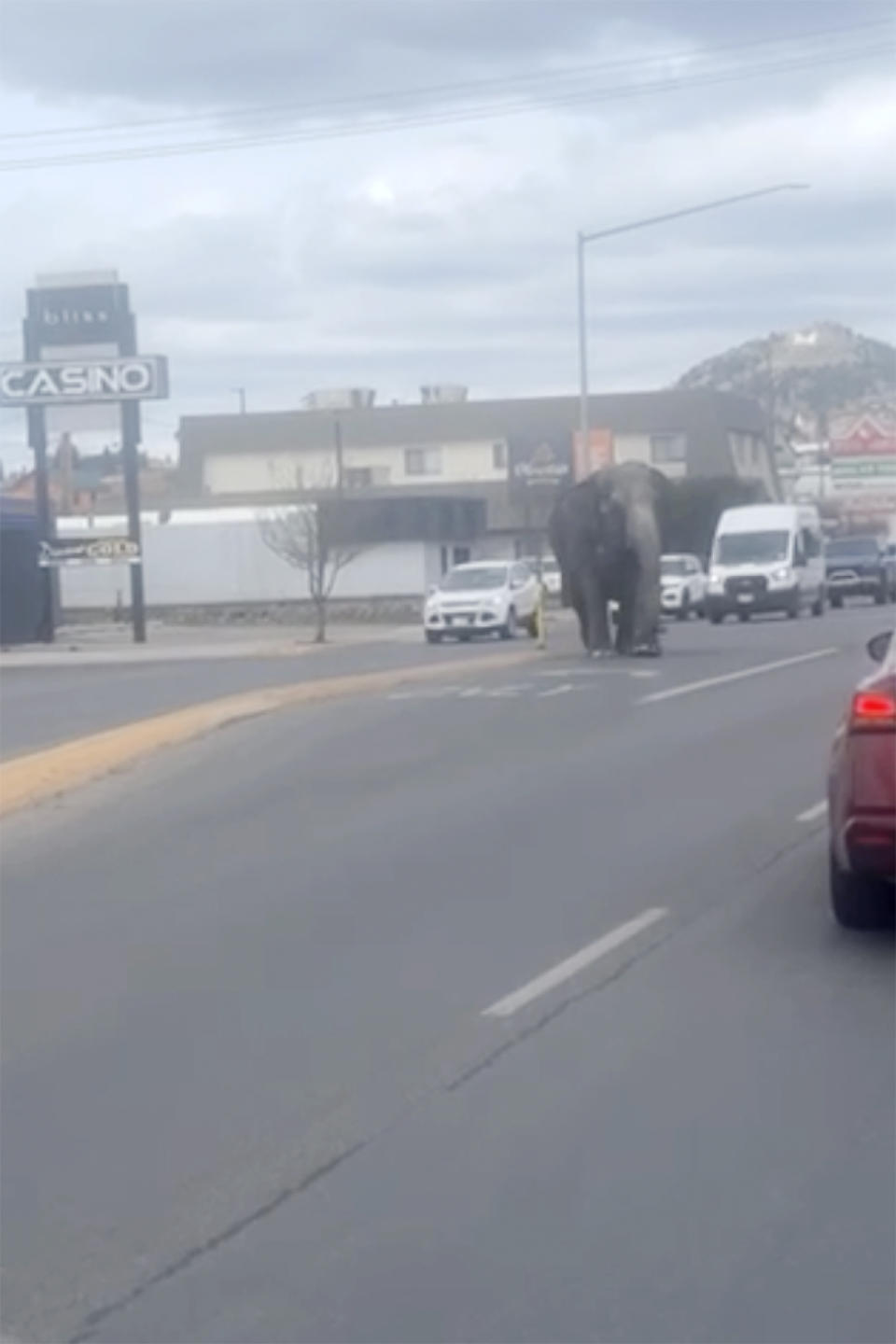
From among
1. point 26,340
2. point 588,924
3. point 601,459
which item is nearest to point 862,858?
point 588,924

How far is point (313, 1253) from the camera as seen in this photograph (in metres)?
7.98

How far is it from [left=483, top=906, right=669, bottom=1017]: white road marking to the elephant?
28.6 m

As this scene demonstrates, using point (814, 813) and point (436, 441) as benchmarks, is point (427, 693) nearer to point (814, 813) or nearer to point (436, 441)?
point (814, 813)

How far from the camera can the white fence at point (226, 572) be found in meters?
83.9

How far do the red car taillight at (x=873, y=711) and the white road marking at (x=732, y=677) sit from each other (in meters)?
17.8

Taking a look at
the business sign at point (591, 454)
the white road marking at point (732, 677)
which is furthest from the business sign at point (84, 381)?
the white road marking at point (732, 677)

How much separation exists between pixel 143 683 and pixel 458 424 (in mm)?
73407

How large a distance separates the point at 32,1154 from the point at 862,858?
477 cm

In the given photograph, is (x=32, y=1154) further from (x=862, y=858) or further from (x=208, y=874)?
(x=208, y=874)


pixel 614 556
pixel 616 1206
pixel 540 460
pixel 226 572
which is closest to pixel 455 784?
pixel 616 1206

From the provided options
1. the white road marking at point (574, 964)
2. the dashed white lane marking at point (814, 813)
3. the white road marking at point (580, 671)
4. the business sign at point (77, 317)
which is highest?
the business sign at point (77, 317)

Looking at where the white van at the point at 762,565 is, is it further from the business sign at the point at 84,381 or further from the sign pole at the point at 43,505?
the sign pole at the point at 43,505

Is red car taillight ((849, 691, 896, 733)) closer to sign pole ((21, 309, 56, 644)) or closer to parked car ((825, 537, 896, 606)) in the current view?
sign pole ((21, 309, 56, 644))

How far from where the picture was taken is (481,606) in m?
56.6
